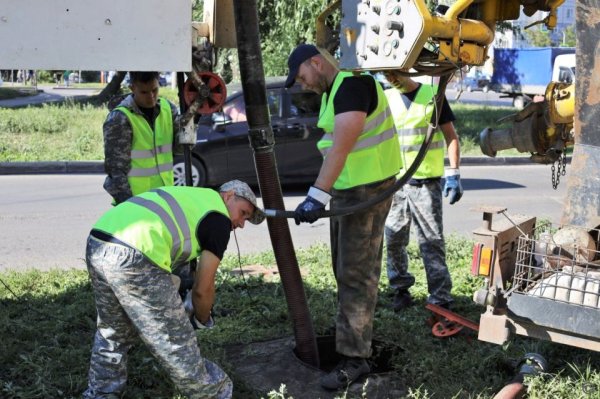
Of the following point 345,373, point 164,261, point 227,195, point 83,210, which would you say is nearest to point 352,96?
point 227,195

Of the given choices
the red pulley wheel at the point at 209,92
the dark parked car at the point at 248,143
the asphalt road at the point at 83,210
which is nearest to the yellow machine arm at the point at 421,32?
the red pulley wheel at the point at 209,92

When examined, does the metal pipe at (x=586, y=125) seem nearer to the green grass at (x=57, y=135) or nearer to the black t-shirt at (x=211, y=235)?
the black t-shirt at (x=211, y=235)

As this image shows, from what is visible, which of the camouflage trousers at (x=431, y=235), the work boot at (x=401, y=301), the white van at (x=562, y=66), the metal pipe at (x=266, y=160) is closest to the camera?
the metal pipe at (x=266, y=160)

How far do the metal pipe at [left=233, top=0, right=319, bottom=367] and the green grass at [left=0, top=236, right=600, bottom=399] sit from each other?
487mm

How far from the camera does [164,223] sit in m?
3.59

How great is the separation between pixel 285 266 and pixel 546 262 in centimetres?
142

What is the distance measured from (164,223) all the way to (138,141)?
4.79 ft

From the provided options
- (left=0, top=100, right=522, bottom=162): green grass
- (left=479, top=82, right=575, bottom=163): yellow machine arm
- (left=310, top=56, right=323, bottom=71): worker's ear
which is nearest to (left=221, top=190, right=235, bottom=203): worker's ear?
(left=310, top=56, right=323, bottom=71): worker's ear

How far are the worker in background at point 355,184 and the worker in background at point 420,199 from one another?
1081 mm

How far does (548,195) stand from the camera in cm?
1180

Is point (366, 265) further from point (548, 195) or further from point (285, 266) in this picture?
point (548, 195)

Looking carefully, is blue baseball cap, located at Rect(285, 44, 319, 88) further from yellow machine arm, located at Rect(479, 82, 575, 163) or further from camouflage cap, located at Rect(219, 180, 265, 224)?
yellow machine arm, located at Rect(479, 82, 575, 163)

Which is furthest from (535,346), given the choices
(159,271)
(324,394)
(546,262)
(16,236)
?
(16,236)

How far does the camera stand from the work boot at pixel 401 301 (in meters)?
5.61
